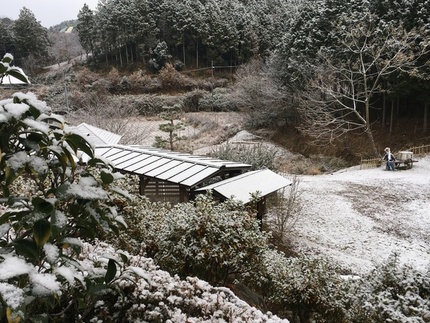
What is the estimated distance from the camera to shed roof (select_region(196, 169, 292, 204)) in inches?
262

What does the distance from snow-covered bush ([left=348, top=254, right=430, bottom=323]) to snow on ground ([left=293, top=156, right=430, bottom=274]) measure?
8.75 feet

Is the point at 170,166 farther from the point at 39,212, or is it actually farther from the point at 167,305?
the point at 39,212

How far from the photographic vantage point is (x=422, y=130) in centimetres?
1823

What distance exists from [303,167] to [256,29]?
26309mm

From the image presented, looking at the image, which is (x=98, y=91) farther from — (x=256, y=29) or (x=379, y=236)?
(x=379, y=236)

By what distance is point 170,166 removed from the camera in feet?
24.9

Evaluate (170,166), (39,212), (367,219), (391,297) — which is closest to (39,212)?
(39,212)

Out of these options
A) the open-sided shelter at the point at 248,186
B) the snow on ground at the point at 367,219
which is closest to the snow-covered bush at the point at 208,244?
the open-sided shelter at the point at 248,186

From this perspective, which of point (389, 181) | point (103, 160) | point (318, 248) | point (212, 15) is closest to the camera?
point (103, 160)

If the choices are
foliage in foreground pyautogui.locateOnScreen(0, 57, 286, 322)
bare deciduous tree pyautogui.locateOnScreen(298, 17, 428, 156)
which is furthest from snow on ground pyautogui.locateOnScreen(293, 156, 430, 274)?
foliage in foreground pyautogui.locateOnScreen(0, 57, 286, 322)

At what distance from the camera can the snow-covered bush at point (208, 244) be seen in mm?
3615

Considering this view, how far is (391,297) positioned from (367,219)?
6.28 metres

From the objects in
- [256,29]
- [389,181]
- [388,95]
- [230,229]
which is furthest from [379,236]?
[256,29]

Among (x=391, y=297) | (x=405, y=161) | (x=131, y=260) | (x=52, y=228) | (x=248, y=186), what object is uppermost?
(x=52, y=228)
